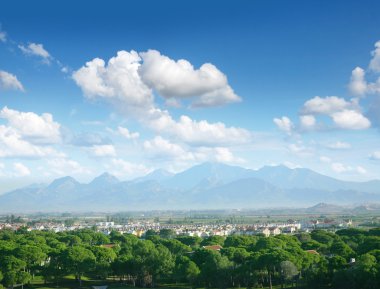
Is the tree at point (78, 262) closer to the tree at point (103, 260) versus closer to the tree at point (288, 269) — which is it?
the tree at point (103, 260)

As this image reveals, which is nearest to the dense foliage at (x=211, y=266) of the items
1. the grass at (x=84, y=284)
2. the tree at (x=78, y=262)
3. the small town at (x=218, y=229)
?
the tree at (x=78, y=262)

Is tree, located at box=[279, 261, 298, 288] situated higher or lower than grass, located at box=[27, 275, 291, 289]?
higher

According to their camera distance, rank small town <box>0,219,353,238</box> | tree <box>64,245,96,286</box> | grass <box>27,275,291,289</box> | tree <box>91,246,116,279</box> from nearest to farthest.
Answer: grass <box>27,275,291,289</box> < tree <box>64,245,96,286</box> < tree <box>91,246,116,279</box> < small town <box>0,219,353,238</box>

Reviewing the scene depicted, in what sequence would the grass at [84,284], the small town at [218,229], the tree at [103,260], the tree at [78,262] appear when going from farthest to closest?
the small town at [218,229] → the tree at [103,260] → the tree at [78,262] → the grass at [84,284]

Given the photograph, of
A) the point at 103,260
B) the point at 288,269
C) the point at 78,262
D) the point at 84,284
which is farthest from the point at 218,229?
the point at 288,269

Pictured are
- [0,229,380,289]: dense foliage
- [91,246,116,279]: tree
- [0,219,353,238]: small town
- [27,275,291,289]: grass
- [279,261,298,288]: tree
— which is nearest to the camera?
[0,229,380,289]: dense foliage

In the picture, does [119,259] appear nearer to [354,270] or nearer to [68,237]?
[354,270]

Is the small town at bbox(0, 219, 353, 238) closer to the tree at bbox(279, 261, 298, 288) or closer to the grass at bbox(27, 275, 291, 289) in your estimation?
the grass at bbox(27, 275, 291, 289)

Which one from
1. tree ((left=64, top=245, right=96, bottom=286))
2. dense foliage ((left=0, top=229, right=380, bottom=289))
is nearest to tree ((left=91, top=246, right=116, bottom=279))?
dense foliage ((left=0, top=229, right=380, bottom=289))

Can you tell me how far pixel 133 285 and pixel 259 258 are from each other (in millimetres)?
13620

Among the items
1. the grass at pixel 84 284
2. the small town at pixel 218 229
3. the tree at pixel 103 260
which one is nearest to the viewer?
the grass at pixel 84 284

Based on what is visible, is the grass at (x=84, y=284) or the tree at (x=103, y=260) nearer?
the grass at (x=84, y=284)

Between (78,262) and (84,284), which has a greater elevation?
(78,262)

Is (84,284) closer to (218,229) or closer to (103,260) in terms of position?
(103,260)
